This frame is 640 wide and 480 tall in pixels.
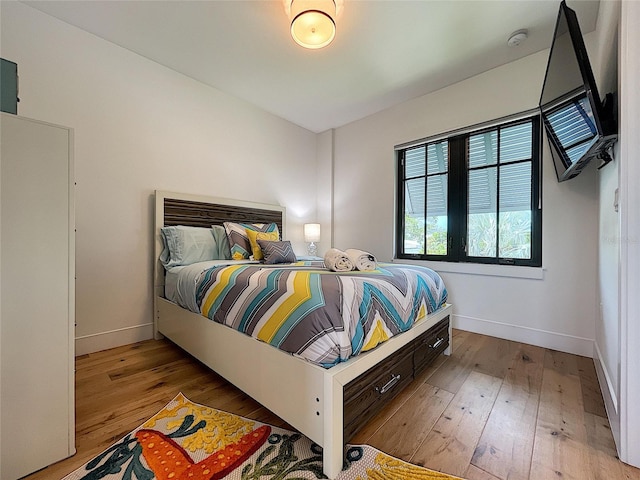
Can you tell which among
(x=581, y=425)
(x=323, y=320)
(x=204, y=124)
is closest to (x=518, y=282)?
(x=581, y=425)

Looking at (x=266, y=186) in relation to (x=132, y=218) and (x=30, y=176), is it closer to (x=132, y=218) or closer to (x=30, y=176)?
(x=132, y=218)

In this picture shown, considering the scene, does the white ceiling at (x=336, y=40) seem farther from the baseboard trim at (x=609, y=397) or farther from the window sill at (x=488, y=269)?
the baseboard trim at (x=609, y=397)

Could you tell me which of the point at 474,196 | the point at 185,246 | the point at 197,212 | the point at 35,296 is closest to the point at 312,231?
the point at 197,212

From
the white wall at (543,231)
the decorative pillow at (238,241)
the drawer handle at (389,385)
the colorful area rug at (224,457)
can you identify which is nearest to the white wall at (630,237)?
the colorful area rug at (224,457)

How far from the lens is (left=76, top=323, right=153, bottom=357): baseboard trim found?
2.19 metres

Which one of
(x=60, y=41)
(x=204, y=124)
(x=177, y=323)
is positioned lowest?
(x=177, y=323)

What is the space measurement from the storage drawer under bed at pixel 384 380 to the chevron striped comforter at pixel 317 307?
5.4 inches

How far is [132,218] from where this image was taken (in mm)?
2473

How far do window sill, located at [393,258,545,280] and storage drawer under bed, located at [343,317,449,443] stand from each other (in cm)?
106

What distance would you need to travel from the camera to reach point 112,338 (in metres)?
2.33

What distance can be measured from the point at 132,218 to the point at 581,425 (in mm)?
3444

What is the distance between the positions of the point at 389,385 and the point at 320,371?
0.53 meters

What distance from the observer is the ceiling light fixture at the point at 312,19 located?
5.85ft

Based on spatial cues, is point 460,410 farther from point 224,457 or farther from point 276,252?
point 276,252
